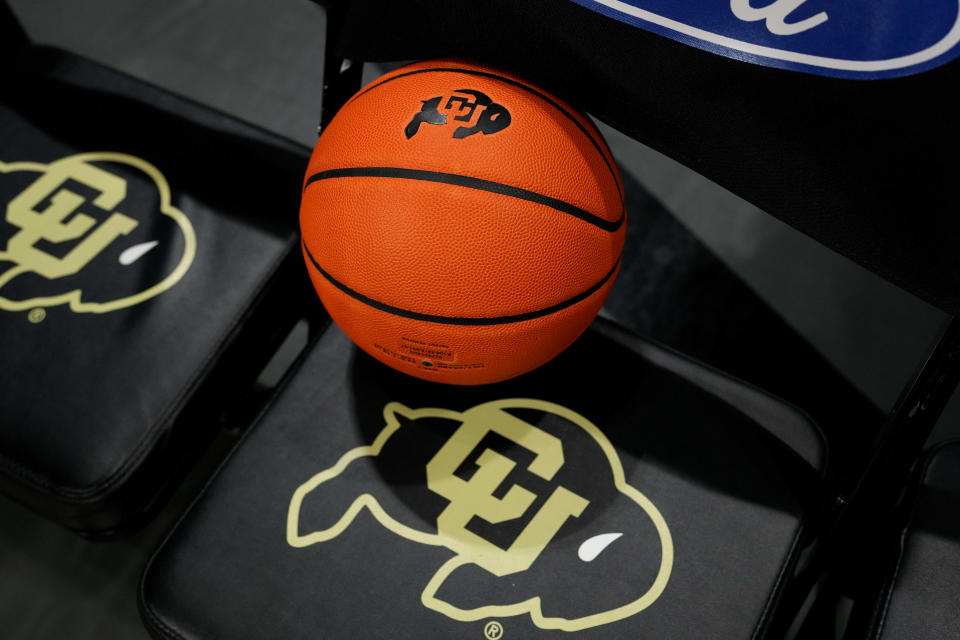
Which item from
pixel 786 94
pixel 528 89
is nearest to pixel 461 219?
pixel 528 89

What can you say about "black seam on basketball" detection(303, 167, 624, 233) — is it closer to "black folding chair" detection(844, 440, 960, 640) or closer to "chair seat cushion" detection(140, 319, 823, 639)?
"chair seat cushion" detection(140, 319, 823, 639)

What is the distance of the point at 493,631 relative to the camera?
0.93 metres

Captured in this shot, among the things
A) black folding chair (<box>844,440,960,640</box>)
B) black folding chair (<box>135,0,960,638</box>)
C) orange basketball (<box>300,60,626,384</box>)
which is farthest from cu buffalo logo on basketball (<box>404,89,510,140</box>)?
black folding chair (<box>844,440,960,640</box>)

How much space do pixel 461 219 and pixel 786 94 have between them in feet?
1.19

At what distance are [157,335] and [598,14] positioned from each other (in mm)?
708

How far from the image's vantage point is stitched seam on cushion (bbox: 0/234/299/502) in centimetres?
100

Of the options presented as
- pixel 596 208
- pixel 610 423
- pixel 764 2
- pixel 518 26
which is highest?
pixel 764 2

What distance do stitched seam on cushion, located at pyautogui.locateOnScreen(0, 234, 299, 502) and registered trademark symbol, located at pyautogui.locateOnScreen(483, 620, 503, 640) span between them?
0.49 meters

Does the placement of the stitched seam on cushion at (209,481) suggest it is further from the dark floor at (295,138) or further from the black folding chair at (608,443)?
the dark floor at (295,138)

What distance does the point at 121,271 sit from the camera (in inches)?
44.9

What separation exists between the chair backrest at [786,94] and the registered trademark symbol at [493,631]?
58 cm

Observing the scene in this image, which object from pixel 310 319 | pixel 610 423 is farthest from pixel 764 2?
pixel 310 319

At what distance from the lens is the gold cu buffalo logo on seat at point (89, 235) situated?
1.12 meters

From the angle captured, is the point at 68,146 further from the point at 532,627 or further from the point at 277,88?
the point at 532,627
